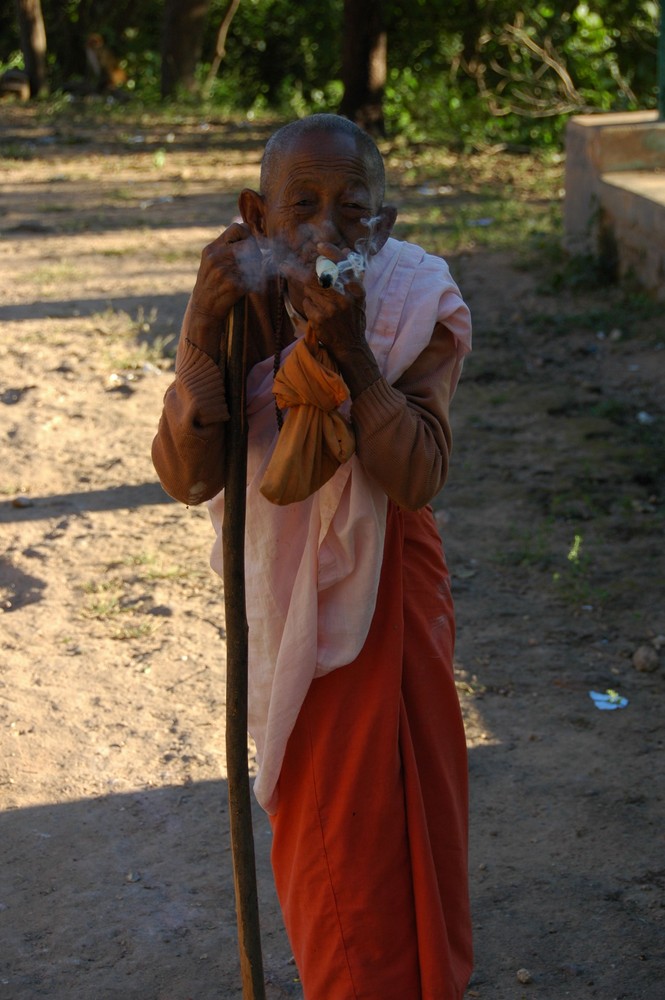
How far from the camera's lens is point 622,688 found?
11.7ft

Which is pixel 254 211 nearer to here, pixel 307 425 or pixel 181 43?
pixel 307 425

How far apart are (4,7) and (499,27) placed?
9.57m

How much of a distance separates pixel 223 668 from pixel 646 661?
4.10 feet

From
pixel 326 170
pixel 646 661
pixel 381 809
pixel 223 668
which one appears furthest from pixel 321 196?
pixel 646 661

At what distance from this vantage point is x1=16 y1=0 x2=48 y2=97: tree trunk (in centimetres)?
1584

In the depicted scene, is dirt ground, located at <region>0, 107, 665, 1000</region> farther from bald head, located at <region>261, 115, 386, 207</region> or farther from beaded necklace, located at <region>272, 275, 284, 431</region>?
bald head, located at <region>261, 115, 386, 207</region>

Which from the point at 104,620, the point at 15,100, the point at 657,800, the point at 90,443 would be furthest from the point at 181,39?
the point at 657,800

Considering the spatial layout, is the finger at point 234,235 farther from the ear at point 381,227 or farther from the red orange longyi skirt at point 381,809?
the red orange longyi skirt at point 381,809

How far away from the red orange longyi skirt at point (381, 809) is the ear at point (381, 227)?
1.45 feet

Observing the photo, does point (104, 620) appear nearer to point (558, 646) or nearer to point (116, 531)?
point (116, 531)

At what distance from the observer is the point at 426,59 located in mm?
14500

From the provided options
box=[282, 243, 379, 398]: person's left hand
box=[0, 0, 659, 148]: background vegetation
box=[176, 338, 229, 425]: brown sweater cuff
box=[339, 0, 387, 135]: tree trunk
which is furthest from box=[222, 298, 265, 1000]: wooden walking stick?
box=[339, 0, 387, 135]: tree trunk

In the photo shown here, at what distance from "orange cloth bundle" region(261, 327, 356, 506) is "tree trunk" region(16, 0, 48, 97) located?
1577 cm

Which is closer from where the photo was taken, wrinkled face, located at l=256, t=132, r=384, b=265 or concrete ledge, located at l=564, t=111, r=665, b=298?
wrinkled face, located at l=256, t=132, r=384, b=265
